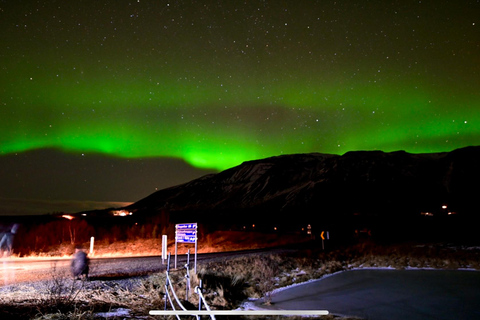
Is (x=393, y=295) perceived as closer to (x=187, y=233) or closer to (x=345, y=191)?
(x=187, y=233)

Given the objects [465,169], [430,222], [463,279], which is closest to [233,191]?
[465,169]

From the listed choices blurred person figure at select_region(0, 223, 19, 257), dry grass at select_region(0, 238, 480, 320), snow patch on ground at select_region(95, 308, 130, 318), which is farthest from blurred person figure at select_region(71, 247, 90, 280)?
blurred person figure at select_region(0, 223, 19, 257)

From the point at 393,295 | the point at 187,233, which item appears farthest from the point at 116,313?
the point at 393,295

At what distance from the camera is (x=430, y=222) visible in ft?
146

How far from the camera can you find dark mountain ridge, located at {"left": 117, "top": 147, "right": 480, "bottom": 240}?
114188 millimetres

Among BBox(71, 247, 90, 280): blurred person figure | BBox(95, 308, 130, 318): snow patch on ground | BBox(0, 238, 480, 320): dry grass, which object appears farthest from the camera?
BBox(71, 247, 90, 280): blurred person figure

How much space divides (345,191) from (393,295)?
419 feet

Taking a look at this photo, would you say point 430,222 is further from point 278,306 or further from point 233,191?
point 233,191

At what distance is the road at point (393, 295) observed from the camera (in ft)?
33.3

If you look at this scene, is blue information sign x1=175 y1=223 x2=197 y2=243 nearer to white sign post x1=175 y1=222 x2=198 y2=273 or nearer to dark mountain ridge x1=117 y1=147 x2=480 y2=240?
white sign post x1=175 y1=222 x2=198 y2=273

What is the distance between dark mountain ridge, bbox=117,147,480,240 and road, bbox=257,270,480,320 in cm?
7645

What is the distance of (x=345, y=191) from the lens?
136 m

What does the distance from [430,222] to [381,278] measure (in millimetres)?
32653

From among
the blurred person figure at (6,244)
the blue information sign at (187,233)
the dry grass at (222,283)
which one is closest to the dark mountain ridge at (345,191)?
the blurred person figure at (6,244)
